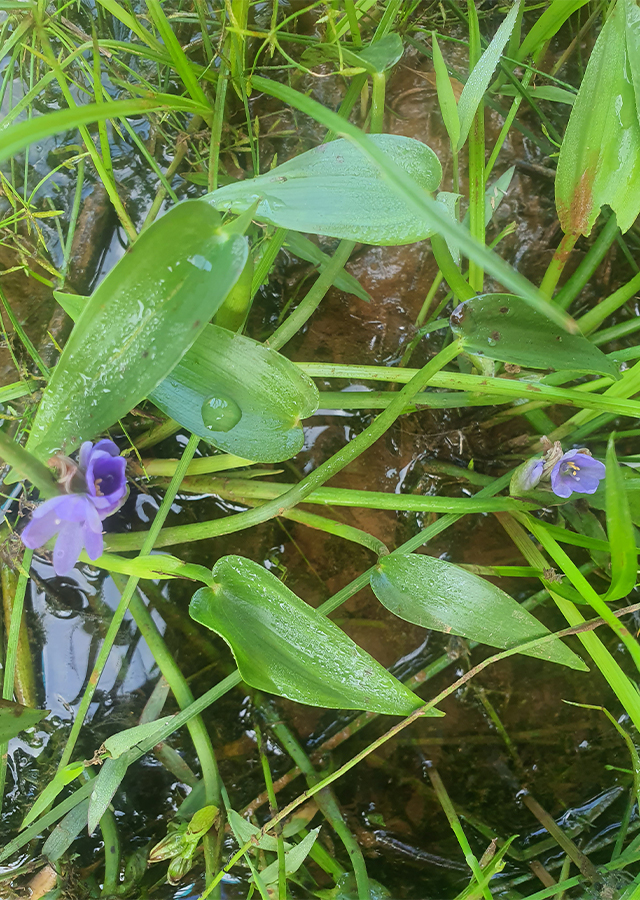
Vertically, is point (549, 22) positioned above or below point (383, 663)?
above

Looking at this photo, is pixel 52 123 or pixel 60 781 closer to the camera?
pixel 52 123

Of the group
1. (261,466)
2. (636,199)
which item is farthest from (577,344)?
(261,466)

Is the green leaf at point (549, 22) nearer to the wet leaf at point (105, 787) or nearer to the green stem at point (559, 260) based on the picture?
the green stem at point (559, 260)

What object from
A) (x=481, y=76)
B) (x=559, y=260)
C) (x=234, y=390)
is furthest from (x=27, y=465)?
(x=559, y=260)

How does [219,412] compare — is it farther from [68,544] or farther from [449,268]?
[449,268]

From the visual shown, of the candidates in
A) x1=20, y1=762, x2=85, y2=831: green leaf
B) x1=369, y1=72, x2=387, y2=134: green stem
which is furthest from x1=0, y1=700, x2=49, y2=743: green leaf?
x1=369, y1=72, x2=387, y2=134: green stem

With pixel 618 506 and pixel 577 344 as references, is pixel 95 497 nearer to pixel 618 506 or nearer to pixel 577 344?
pixel 618 506

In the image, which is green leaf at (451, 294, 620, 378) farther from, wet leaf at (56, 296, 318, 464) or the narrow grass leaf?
the narrow grass leaf
